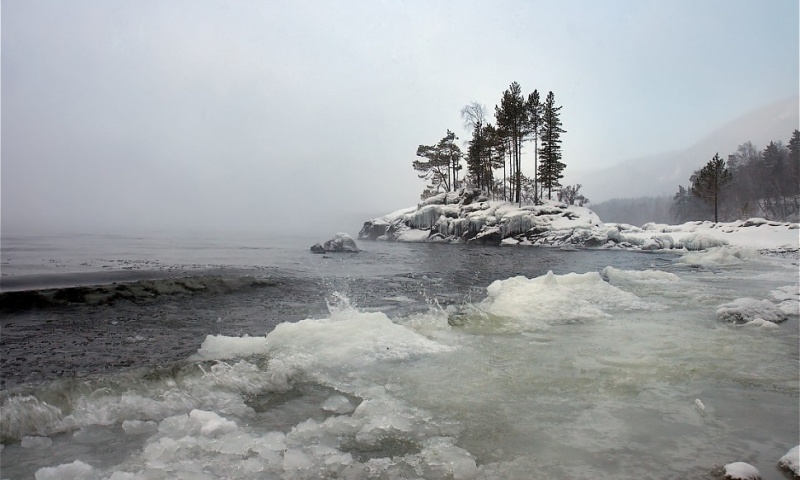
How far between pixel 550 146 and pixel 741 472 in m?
51.4

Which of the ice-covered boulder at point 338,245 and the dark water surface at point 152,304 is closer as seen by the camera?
the dark water surface at point 152,304

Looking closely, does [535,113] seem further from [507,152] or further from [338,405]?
[338,405]

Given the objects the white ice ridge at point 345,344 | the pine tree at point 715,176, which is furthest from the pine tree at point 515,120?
the white ice ridge at point 345,344

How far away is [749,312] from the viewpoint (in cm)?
789

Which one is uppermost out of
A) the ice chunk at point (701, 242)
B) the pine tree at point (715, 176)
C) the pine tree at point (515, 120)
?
the pine tree at point (515, 120)

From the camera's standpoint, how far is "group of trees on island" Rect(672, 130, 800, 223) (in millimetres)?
55469

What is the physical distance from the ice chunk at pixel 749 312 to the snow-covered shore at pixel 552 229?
28.0 metres

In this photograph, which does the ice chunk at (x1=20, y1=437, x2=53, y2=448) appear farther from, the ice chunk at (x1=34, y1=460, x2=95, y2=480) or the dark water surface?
the dark water surface

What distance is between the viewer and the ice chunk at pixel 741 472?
2.73 metres

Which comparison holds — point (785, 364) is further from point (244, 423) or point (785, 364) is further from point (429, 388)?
point (244, 423)

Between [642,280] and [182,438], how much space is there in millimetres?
15321

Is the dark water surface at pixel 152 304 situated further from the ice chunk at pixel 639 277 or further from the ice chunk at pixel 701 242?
the ice chunk at pixel 701 242

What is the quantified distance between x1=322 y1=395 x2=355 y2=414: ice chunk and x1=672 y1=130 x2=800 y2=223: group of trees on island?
59382 mm

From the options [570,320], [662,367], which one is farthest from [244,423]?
[570,320]
